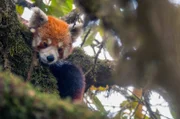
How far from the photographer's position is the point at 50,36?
3127mm

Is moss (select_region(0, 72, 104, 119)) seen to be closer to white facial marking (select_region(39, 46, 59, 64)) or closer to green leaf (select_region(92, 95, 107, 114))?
white facial marking (select_region(39, 46, 59, 64))

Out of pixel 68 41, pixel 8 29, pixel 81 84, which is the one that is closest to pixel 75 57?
pixel 68 41

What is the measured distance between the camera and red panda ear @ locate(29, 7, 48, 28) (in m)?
3.07

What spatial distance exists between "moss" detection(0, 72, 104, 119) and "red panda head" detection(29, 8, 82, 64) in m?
2.05

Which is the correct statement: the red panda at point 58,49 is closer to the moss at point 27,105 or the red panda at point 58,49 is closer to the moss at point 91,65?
the moss at point 91,65

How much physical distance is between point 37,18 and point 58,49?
34cm

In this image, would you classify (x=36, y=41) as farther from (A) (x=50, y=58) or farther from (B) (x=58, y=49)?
(B) (x=58, y=49)

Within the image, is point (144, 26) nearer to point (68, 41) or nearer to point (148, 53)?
point (148, 53)

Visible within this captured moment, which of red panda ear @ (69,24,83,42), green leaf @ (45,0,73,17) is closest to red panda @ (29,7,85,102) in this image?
red panda ear @ (69,24,83,42)

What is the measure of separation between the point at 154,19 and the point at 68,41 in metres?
2.40

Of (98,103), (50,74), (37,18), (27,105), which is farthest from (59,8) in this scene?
(27,105)

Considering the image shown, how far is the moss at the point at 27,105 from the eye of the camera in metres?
0.69

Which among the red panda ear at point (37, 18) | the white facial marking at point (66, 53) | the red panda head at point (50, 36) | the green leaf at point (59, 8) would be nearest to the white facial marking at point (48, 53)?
the red panda head at point (50, 36)

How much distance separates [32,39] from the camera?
280 cm
